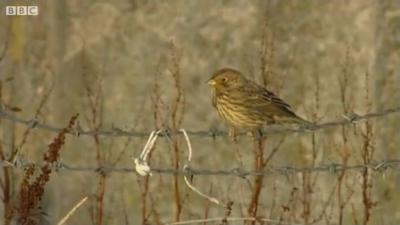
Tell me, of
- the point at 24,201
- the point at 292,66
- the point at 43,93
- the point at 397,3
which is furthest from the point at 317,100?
the point at 24,201

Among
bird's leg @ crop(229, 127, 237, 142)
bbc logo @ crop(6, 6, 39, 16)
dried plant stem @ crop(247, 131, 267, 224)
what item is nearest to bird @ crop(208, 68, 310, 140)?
bird's leg @ crop(229, 127, 237, 142)

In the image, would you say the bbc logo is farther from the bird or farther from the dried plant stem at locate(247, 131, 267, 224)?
the dried plant stem at locate(247, 131, 267, 224)

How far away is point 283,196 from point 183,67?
3.63 feet

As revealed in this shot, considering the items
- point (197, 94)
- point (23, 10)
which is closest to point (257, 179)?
point (197, 94)

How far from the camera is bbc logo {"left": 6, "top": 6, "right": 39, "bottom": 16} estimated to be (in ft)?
27.5

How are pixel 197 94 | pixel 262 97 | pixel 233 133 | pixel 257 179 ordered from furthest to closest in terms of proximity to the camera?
pixel 197 94
pixel 257 179
pixel 262 97
pixel 233 133

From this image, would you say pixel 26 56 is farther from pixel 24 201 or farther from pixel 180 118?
pixel 24 201

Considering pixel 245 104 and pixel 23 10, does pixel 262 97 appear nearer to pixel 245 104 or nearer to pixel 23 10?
pixel 245 104

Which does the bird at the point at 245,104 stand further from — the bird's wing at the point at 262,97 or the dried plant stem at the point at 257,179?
the dried plant stem at the point at 257,179

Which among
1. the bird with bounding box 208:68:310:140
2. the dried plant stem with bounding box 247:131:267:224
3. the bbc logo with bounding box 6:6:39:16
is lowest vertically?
the dried plant stem with bounding box 247:131:267:224

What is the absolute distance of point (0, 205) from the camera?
8484mm

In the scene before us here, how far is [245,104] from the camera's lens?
726cm

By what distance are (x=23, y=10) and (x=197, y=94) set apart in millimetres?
1314

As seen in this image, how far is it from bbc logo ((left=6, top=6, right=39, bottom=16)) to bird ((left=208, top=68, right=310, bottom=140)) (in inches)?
64.1
